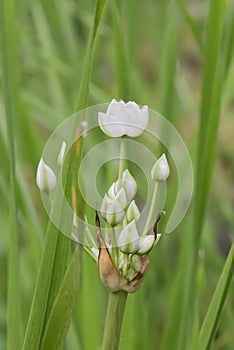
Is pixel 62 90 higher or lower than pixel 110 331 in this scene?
higher

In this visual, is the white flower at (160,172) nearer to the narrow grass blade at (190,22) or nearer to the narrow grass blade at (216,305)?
the narrow grass blade at (216,305)

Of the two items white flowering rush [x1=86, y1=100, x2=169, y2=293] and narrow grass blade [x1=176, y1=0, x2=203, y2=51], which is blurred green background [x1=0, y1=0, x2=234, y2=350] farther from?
white flowering rush [x1=86, y1=100, x2=169, y2=293]

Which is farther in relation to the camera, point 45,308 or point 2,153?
point 2,153

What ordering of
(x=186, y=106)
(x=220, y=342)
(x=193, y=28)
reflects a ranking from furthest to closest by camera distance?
1. (x=186, y=106)
2. (x=220, y=342)
3. (x=193, y=28)

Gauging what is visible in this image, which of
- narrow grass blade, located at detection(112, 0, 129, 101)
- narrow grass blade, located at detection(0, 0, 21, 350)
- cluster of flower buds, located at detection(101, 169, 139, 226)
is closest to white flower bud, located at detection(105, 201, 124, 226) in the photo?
cluster of flower buds, located at detection(101, 169, 139, 226)

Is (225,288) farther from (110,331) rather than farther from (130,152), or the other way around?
(130,152)

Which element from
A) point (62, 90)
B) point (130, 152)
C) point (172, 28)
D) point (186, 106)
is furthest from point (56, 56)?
point (130, 152)

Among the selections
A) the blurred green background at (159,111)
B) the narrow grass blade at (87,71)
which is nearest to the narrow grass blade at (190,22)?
the blurred green background at (159,111)

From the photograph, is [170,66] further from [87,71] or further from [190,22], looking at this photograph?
[87,71]
